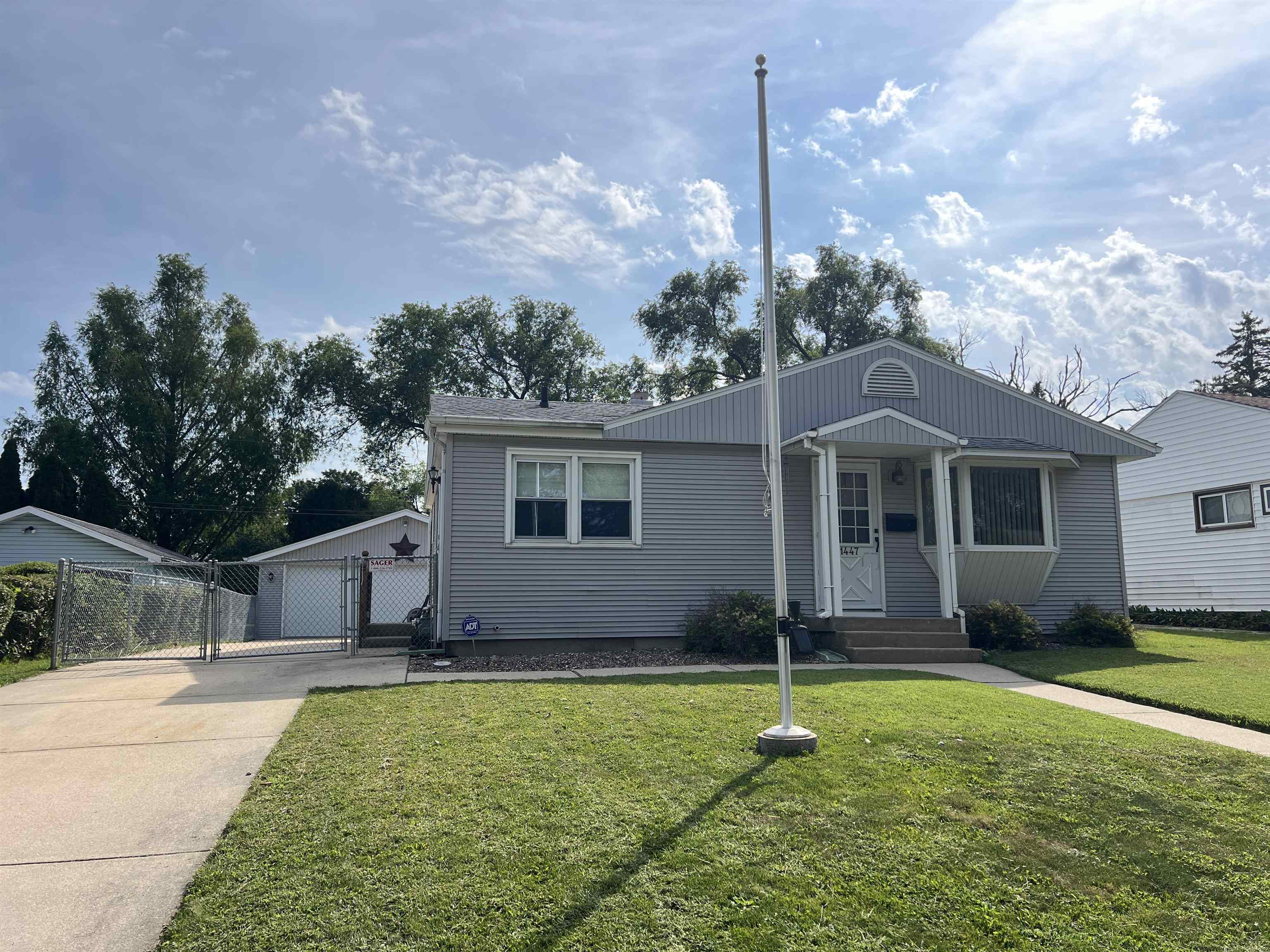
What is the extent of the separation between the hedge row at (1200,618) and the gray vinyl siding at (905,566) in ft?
18.6

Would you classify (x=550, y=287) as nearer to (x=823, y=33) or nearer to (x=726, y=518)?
(x=726, y=518)

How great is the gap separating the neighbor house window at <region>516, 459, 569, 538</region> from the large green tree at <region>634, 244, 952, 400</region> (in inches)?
895

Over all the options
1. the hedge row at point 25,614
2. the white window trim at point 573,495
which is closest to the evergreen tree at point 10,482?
the hedge row at point 25,614

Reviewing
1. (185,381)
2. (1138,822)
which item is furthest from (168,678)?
(185,381)

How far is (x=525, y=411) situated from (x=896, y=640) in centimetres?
630

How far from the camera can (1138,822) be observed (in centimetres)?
404

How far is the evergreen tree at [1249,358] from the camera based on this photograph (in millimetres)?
42719

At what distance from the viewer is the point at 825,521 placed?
11.5m

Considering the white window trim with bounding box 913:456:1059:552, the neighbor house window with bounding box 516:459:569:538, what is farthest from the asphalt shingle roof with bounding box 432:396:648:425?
the white window trim with bounding box 913:456:1059:552

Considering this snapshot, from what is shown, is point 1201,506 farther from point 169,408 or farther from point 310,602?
point 169,408

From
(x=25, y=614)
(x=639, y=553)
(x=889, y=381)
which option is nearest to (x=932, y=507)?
(x=889, y=381)

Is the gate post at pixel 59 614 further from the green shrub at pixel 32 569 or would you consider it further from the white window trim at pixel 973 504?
the white window trim at pixel 973 504

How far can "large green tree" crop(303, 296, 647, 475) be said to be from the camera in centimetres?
3656

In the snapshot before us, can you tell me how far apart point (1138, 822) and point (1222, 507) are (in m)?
16.8
